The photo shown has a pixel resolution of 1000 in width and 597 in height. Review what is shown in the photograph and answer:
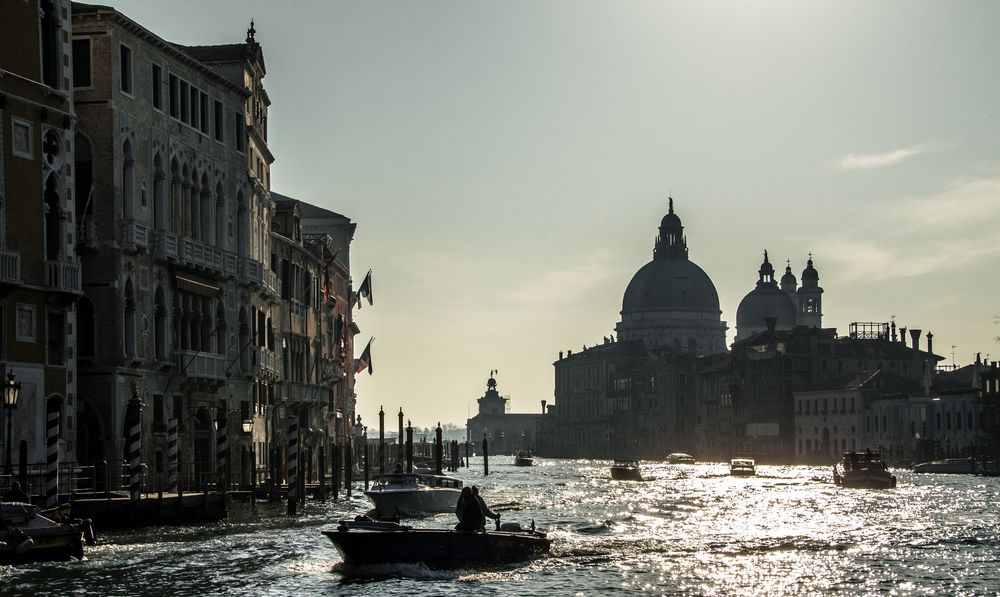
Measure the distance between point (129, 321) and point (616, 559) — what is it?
17.9 metres

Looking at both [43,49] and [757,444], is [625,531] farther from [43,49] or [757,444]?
[757,444]

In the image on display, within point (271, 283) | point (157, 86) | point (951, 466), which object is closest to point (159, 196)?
point (157, 86)

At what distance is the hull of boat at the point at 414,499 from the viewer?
54031mm

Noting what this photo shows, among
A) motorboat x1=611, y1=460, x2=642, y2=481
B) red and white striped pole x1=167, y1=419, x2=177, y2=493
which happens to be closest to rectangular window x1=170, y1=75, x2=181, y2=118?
red and white striped pole x1=167, y1=419, x2=177, y2=493

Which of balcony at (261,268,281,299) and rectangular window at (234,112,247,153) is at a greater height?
rectangular window at (234,112,247,153)

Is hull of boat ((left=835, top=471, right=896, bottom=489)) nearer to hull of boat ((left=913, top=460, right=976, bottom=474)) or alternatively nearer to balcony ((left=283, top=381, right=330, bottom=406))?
balcony ((left=283, top=381, right=330, bottom=406))

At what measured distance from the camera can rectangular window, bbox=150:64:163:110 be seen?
166ft

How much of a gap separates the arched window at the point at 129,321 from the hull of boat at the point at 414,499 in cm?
969

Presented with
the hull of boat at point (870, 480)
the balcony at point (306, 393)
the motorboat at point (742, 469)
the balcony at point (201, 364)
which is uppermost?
the balcony at point (201, 364)

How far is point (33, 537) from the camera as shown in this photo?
102ft

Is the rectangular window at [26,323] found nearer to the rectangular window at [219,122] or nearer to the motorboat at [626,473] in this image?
the rectangular window at [219,122]

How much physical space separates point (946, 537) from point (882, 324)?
430 ft

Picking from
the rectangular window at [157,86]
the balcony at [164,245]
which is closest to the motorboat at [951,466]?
the balcony at [164,245]

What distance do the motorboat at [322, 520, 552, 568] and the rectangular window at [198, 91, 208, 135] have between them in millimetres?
24307
